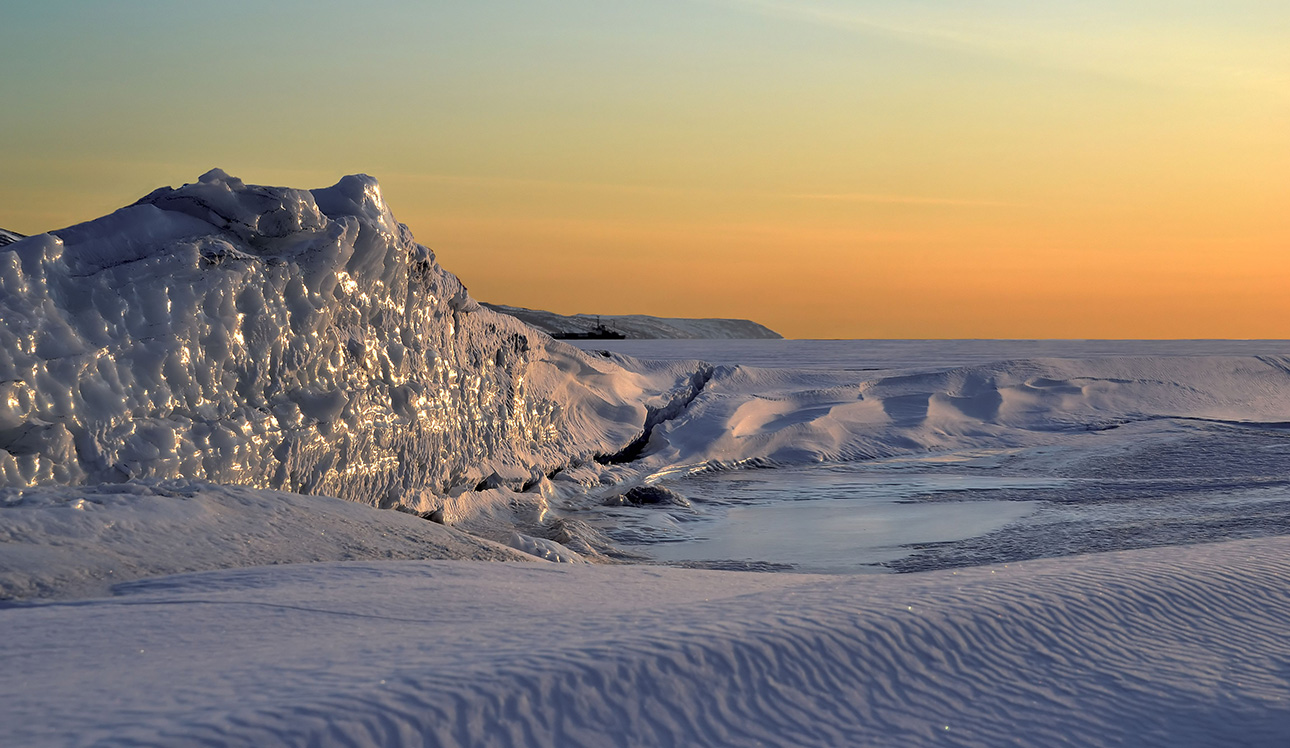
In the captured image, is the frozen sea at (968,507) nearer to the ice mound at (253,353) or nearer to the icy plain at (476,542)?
the icy plain at (476,542)

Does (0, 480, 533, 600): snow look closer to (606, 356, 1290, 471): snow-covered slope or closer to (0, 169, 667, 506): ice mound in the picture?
(0, 169, 667, 506): ice mound

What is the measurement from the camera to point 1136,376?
15047mm

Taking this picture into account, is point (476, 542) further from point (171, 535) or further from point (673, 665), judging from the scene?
point (673, 665)

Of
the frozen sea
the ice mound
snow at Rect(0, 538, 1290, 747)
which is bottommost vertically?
the frozen sea

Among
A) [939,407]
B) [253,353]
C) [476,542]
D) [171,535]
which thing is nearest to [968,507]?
[476,542]

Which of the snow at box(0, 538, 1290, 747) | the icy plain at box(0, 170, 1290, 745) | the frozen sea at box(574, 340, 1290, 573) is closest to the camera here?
the snow at box(0, 538, 1290, 747)

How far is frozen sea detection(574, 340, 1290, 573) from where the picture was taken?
586cm

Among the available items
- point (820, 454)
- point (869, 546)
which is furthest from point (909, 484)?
point (869, 546)

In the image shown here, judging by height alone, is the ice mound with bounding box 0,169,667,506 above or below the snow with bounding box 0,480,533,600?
above

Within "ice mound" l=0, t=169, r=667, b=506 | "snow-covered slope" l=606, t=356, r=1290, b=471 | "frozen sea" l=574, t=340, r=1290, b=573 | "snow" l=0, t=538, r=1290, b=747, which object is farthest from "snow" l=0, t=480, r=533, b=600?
"snow-covered slope" l=606, t=356, r=1290, b=471

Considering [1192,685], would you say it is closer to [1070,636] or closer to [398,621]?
[1070,636]

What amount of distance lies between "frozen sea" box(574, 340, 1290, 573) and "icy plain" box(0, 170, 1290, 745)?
2.3 inches

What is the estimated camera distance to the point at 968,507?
7.46 metres

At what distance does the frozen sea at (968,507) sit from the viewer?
586cm
